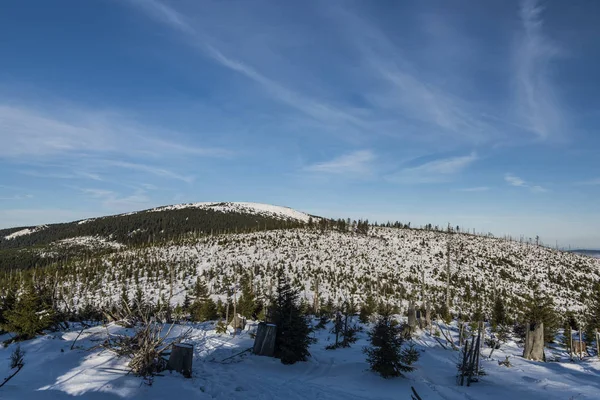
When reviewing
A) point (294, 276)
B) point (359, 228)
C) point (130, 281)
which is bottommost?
point (130, 281)

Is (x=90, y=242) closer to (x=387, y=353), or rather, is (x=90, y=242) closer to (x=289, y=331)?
(x=289, y=331)

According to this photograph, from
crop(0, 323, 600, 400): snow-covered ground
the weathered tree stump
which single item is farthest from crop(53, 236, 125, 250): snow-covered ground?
crop(0, 323, 600, 400): snow-covered ground

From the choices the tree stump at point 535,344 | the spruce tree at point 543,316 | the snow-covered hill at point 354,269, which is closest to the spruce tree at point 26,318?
the tree stump at point 535,344

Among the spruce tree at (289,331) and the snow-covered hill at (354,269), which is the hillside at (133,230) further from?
the spruce tree at (289,331)

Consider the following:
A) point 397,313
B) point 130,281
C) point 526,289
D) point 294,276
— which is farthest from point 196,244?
point 526,289

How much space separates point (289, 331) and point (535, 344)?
11.0 m

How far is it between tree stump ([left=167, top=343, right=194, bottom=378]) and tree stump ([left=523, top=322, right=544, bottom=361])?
14161mm

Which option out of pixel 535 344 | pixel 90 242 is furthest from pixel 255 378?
pixel 90 242

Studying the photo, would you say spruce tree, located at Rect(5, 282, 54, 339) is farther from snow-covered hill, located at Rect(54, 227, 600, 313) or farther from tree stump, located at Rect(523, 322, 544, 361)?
snow-covered hill, located at Rect(54, 227, 600, 313)

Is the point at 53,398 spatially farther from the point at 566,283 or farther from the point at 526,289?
the point at 566,283

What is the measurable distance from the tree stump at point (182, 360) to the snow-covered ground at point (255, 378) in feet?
0.93

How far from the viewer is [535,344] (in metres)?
14.7

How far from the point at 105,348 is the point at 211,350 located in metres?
3.78

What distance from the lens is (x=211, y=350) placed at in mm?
12750
